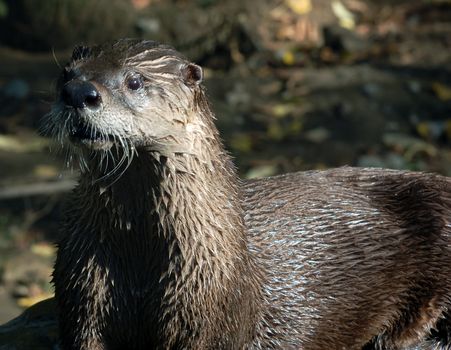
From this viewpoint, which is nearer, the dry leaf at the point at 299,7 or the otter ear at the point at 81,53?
the otter ear at the point at 81,53

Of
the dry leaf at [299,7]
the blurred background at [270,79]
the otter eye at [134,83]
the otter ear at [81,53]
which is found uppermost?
the dry leaf at [299,7]

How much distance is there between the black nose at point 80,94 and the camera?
267 cm

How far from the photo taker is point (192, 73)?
2.99 m

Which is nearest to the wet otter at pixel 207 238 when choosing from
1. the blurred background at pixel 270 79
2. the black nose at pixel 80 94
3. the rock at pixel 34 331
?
the black nose at pixel 80 94

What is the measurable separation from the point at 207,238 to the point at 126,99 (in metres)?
0.52

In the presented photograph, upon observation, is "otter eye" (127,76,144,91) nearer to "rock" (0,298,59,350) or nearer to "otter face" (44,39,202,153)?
"otter face" (44,39,202,153)

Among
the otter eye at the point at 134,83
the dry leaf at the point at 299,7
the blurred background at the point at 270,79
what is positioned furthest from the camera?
the dry leaf at the point at 299,7

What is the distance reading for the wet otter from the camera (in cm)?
287

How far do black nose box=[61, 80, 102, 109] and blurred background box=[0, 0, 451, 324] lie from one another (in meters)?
2.97

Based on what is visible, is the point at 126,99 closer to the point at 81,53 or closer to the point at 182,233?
the point at 81,53

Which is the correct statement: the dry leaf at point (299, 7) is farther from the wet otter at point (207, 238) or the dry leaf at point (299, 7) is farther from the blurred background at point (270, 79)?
the wet otter at point (207, 238)

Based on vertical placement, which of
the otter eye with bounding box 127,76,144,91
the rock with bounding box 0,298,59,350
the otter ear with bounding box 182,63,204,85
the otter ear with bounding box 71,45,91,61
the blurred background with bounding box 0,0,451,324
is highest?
the blurred background with bounding box 0,0,451,324


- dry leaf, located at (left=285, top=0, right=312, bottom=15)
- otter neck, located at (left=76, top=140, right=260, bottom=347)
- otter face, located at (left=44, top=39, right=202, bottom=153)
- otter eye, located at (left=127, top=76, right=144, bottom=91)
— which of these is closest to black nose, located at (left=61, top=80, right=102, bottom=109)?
otter face, located at (left=44, top=39, right=202, bottom=153)

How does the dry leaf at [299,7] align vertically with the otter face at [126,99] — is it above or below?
above
